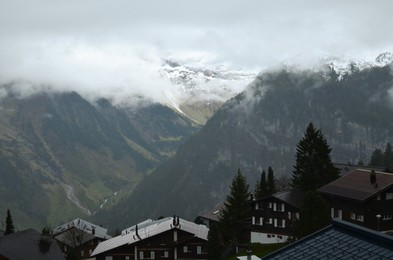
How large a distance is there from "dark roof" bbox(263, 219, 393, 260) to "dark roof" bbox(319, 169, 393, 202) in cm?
3876

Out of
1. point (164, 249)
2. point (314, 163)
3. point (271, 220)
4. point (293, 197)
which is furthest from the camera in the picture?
point (164, 249)

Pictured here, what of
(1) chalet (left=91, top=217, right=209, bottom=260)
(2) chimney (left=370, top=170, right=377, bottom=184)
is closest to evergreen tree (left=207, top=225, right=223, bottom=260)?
(1) chalet (left=91, top=217, right=209, bottom=260)

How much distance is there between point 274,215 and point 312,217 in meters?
25.2

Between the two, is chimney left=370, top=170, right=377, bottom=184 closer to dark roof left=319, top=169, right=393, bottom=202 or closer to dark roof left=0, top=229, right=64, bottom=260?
dark roof left=319, top=169, right=393, bottom=202

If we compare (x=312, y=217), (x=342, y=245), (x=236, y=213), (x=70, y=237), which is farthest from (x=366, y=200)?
(x=70, y=237)

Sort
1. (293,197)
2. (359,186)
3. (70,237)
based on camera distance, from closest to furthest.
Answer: (359,186)
(293,197)
(70,237)

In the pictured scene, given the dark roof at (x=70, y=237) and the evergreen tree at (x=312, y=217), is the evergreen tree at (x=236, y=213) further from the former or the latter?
the dark roof at (x=70, y=237)

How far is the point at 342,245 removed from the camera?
17719mm

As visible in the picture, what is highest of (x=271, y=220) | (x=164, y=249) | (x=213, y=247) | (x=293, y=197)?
(x=293, y=197)

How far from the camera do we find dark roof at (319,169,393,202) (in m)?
56.4

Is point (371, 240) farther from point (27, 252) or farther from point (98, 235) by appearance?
point (98, 235)

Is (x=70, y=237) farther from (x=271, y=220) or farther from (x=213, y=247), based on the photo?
(x=213, y=247)

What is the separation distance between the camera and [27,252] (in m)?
66.4

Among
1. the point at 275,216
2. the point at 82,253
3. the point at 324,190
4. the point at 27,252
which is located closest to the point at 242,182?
the point at 275,216
